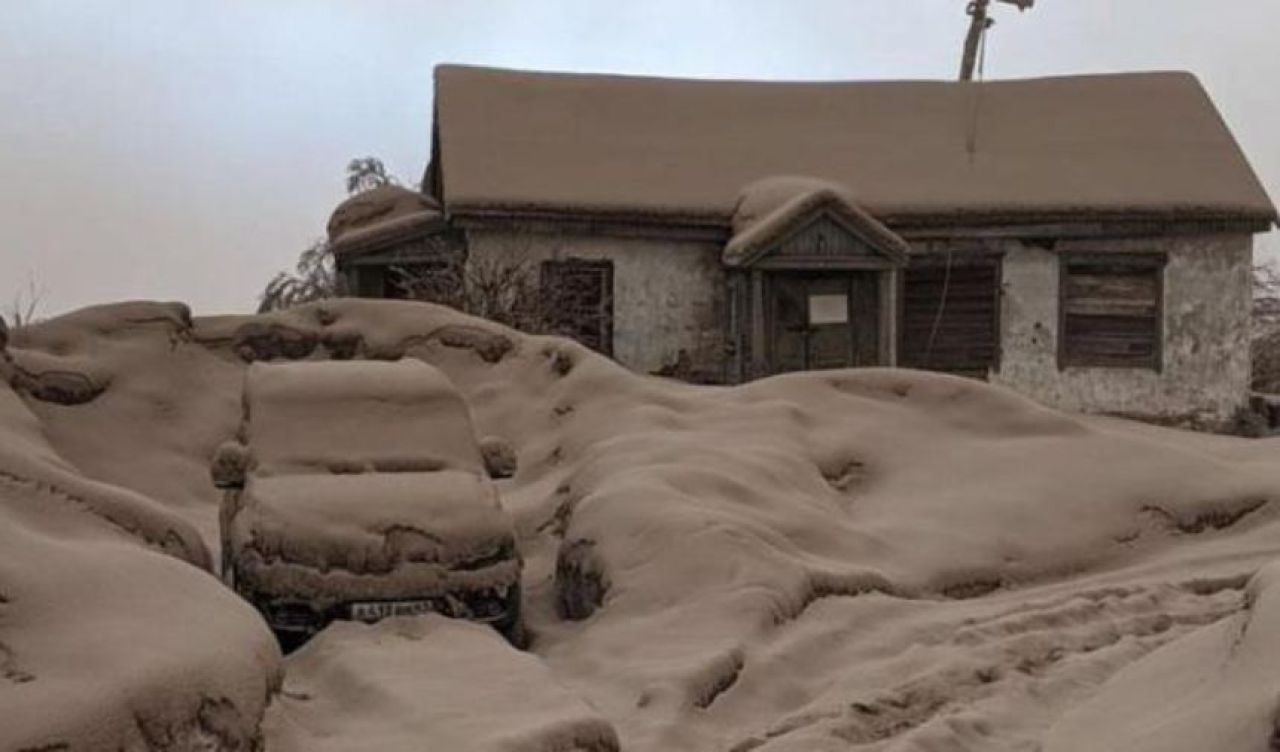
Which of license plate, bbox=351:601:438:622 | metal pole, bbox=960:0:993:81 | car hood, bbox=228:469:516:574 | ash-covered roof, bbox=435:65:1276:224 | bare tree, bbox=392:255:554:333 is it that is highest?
metal pole, bbox=960:0:993:81

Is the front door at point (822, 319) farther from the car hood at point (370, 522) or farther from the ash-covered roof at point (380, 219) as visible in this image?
the car hood at point (370, 522)

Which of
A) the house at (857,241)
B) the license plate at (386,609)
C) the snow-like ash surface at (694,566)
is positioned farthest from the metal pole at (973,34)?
the license plate at (386,609)

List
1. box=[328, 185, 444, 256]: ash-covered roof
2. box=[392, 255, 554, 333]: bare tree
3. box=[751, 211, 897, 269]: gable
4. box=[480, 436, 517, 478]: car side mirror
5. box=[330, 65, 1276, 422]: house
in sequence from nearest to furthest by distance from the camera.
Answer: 1. box=[480, 436, 517, 478]: car side mirror
2. box=[392, 255, 554, 333]: bare tree
3. box=[751, 211, 897, 269]: gable
4. box=[330, 65, 1276, 422]: house
5. box=[328, 185, 444, 256]: ash-covered roof

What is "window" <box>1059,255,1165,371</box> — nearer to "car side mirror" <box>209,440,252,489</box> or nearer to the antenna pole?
the antenna pole

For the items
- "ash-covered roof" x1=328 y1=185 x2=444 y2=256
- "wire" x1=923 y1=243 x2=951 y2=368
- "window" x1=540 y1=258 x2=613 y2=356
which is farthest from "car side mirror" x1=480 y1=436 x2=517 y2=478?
"wire" x1=923 y1=243 x2=951 y2=368

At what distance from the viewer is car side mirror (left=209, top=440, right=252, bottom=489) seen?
9305mm

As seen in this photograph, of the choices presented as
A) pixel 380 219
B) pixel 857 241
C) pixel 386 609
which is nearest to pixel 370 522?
pixel 386 609

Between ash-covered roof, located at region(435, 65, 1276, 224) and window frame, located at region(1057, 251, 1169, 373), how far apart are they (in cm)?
73

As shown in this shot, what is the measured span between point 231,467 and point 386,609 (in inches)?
60.2

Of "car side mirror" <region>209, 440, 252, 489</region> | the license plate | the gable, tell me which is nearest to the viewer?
the license plate

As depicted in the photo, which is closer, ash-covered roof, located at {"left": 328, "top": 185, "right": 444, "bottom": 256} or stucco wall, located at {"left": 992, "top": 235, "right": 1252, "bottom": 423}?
ash-covered roof, located at {"left": 328, "top": 185, "right": 444, "bottom": 256}

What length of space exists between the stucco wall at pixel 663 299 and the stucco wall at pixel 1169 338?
4.21 metres

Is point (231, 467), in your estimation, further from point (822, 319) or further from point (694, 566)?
point (822, 319)

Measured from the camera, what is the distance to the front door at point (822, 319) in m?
22.0
